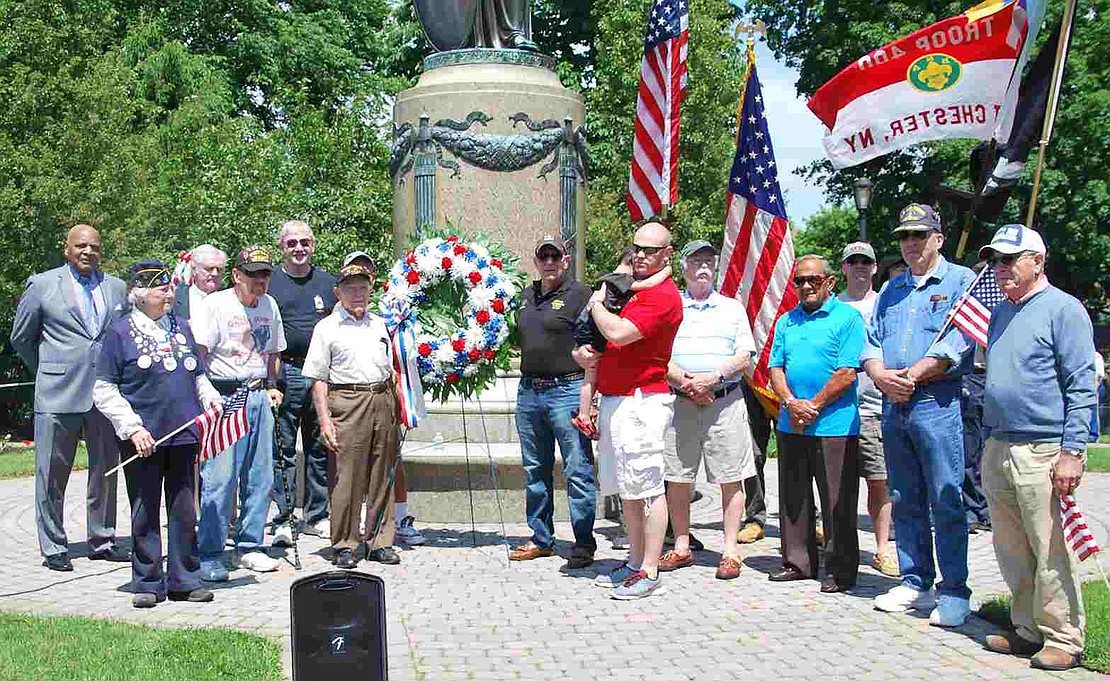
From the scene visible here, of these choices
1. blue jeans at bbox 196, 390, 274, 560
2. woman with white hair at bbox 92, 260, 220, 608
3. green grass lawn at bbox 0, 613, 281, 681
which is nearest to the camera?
green grass lawn at bbox 0, 613, 281, 681

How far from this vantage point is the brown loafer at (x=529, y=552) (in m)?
8.41

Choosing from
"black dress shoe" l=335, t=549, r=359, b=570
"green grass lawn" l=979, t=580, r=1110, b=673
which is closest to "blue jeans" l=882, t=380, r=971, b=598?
"green grass lawn" l=979, t=580, r=1110, b=673

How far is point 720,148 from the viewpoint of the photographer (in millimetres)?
28938

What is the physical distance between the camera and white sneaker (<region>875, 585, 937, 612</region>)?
6.87m

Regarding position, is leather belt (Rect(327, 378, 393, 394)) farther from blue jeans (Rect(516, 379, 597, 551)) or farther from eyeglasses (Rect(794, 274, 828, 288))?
eyeglasses (Rect(794, 274, 828, 288))

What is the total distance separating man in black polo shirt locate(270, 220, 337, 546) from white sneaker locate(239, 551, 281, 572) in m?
0.66

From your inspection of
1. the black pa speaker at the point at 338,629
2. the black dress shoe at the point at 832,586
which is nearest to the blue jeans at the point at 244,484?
the black pa speaker at the point at 338,629

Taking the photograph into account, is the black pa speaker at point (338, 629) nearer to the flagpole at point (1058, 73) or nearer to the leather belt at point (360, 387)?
the leather belt at point (360, 387)

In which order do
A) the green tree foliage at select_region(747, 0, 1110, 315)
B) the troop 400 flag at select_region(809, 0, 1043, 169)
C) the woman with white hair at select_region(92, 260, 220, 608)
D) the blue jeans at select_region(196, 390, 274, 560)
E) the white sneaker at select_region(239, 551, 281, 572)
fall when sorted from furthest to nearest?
the green tree foliage at select_region(747, 0, 1110, 315)
the white sneaker at select_region(239, 551, 281, 572)
the blue jeans at select_region(196, 390, 274, 560)
the troop 400 flag at select_region(809, 0, 1043, 169)
the woman with white hair at select_region(92, 260, 220, 608)

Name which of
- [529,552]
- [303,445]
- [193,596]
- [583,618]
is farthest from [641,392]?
[303,445]

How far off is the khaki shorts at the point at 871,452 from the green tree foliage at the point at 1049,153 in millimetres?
14987

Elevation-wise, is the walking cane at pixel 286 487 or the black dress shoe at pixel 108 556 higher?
the walking cane at pixel 286 487

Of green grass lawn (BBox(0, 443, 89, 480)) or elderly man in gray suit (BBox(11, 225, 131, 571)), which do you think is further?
green grass lawn (BBox(0, 443, 89, 480))

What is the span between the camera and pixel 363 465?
8.25 m
